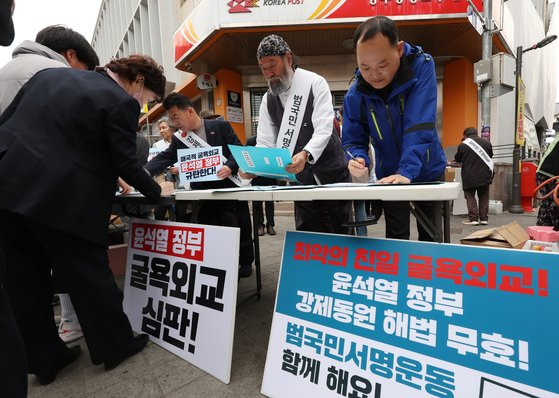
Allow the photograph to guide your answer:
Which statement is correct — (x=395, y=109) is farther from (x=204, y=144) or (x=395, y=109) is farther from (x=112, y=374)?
(x=112, y=374)

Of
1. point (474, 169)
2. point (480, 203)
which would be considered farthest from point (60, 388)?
point (480, 203)

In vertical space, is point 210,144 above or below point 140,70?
below

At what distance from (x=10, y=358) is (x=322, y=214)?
1.54m

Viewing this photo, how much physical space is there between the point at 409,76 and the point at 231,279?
121 centimetres

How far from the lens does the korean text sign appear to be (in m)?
2.09

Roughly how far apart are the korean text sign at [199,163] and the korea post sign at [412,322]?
39.1 inches

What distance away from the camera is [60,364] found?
155 cm

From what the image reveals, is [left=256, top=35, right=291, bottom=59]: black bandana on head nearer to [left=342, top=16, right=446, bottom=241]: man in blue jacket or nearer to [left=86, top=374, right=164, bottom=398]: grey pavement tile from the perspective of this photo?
[left=342, top=16, right=446, bottom=241]: man in blue jacket

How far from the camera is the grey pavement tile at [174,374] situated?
1403 mm

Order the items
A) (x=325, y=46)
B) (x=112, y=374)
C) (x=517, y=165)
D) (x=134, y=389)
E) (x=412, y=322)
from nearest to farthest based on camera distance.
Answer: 1. (x=412, y=322)
2. (x=134, y=389)
3. (x=112, y=374)
4. (x=517, y=165)
5. (x=325, y=46)

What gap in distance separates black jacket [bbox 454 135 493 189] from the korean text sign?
14.7 feet

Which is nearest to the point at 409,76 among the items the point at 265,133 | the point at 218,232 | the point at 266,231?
the point at 265,133

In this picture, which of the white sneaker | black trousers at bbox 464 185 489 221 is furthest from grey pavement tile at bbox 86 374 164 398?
black trousers at bbox 464 185 489 221

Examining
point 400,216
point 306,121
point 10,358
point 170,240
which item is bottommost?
point 10,358
